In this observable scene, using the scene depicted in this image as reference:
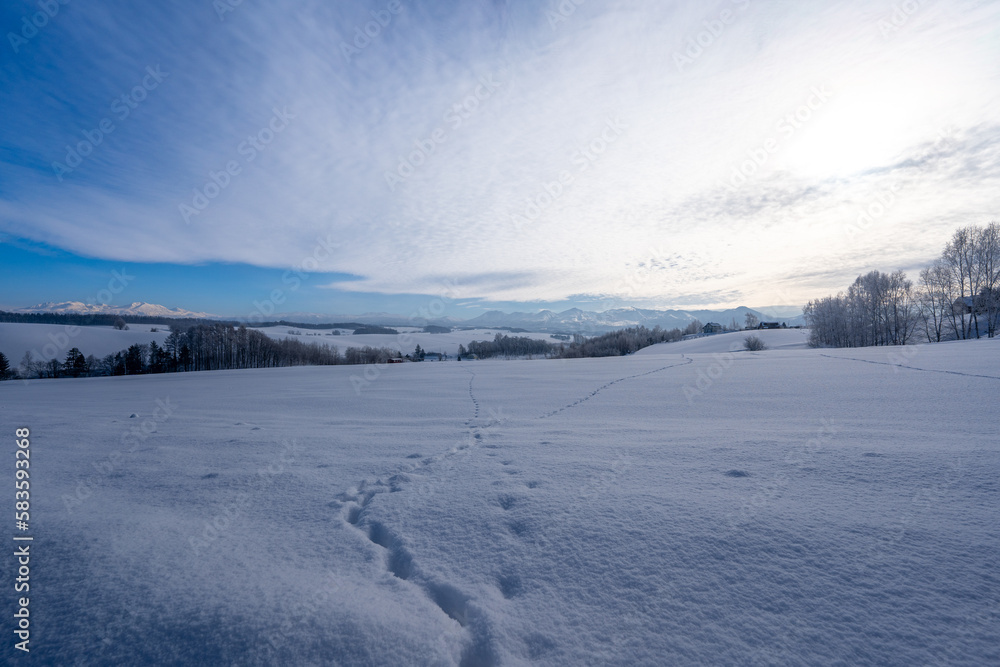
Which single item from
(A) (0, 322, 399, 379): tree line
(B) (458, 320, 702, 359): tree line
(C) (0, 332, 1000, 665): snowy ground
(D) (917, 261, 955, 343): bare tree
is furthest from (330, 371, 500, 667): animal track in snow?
(D) (917, 261, 955, 343): bare tree

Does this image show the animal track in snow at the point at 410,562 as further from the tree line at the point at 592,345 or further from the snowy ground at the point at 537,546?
the tree line at the point at 592,345

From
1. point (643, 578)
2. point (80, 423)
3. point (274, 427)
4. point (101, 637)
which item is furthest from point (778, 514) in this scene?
point (80, 423)

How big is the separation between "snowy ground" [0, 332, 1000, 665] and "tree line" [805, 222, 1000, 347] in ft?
140

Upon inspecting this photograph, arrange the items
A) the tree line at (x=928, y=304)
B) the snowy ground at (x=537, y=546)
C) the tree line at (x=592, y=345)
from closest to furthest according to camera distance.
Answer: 1. the snowy ground at (x=537, y=546)
2. the tree line at (x=928, y=304)
3. the tree line at (x=592, y=345)

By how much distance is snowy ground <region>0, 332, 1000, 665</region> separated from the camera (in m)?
1.30

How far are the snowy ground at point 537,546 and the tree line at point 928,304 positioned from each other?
140 ft

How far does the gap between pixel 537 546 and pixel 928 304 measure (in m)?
53.4

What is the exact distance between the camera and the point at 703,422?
4.02 m

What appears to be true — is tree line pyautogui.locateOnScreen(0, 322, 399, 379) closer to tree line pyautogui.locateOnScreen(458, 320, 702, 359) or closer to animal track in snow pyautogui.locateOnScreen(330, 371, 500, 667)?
tree line pyautogui.locateOnScreen(458, 320, 702, 359)

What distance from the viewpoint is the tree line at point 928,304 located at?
31391mm

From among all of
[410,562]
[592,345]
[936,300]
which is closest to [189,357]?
[410,562]

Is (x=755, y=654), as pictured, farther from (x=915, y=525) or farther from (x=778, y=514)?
(x=915, y=525)

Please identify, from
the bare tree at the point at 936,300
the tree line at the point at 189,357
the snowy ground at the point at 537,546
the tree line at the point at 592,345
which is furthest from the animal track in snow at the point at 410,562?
the bare tree at the point at 936,300

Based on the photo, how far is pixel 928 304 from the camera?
36.7 metres
